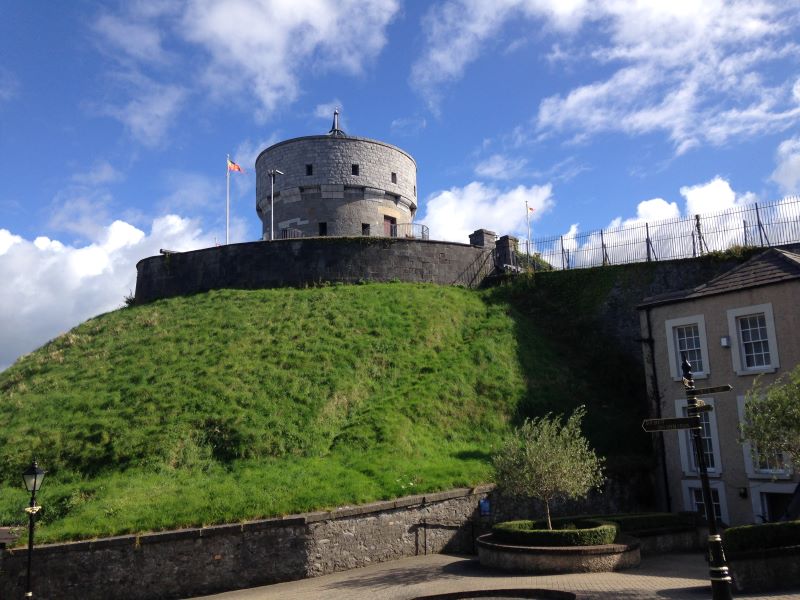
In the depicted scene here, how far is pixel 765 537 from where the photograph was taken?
42.1ft

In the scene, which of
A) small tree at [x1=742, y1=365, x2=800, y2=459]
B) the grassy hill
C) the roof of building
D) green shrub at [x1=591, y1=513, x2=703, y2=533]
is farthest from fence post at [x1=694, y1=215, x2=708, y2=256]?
small tree at [x1=742, y1=365, x2=800, y2=459]

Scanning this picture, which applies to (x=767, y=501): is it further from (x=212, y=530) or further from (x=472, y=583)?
(x=212, y=530)

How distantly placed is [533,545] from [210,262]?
77.0ft

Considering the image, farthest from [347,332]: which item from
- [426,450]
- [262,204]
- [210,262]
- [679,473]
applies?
[262,204]

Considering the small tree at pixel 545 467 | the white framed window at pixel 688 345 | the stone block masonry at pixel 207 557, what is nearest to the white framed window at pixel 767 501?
the white framed window at pixel 688 345

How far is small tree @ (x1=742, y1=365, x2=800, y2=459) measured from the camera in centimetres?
1307

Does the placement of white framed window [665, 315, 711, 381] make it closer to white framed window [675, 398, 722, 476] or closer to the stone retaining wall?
white framed window [675, 398, 722, 476]

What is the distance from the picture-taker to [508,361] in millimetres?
26281

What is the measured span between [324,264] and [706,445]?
1903cm

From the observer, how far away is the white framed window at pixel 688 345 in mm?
20766

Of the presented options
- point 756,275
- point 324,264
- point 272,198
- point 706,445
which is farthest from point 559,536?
point 272,198

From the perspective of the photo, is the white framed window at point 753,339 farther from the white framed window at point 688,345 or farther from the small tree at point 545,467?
the small tree at point 545,467

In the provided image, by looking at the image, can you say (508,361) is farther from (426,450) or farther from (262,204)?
(262,204)

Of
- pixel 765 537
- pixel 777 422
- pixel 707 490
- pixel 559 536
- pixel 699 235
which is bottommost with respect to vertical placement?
pixel 559 536
